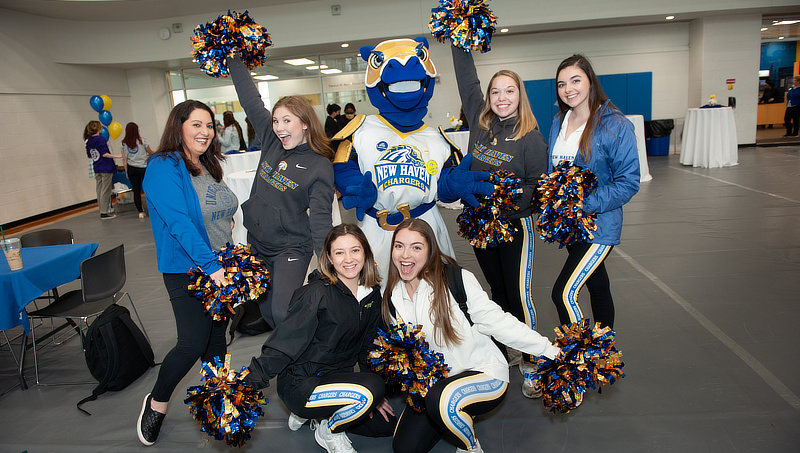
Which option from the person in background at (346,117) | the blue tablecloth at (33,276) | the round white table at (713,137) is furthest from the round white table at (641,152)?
the blue tablecloth at (33,276)

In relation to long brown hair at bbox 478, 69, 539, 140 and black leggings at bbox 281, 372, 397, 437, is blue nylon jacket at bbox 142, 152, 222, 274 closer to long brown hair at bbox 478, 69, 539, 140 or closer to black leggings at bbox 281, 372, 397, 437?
black leggings at bbox 281, 372, 397, 437

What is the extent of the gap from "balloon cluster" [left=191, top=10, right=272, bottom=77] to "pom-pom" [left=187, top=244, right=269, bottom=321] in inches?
39.2

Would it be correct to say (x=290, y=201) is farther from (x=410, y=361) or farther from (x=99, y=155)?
(x=99, y=155)

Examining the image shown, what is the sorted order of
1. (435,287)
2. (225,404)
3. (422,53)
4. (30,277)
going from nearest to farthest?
(225,404)
(435,287)
(422,53)
(30,277)

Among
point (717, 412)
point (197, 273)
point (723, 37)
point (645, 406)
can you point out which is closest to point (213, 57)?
point (197, 273)

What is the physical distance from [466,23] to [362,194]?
100cm

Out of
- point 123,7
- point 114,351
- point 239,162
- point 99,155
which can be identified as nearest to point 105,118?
point 99,155

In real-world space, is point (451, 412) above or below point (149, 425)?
above

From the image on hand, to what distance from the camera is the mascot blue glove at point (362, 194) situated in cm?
237

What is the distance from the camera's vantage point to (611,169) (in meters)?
2.31

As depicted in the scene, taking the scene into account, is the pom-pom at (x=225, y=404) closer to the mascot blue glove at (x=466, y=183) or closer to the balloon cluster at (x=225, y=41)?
the mascot blue glove at (x=466, y=183)

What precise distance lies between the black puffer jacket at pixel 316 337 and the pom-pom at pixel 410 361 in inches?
7.6

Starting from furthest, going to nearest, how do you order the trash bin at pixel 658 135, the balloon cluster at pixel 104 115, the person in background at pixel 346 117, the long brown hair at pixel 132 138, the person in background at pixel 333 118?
the trash bin at pixel 658 135, the person in background at pixel 346 117, the person in background at pixel 333 118, the balloon cluster at pixel 104 115, the long brown hair at pixel 132 138

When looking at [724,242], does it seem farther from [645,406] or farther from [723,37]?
[723,37]
